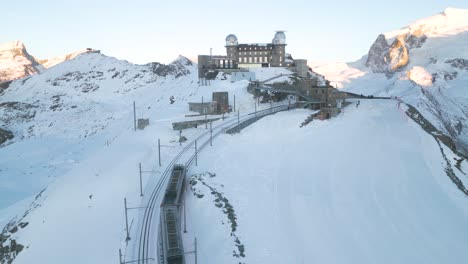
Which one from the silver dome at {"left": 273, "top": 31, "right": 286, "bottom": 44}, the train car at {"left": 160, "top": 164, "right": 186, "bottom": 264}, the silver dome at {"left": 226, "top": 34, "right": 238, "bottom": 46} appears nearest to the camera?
the train car at {"left": 160, "top": 164, "right": 186, "bottom": 264}

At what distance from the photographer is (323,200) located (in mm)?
38500

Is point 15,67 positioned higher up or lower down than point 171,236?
higher up

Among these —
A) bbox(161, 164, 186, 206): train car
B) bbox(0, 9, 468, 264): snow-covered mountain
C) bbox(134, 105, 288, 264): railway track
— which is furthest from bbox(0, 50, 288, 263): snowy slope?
bbox(161, 164, 186, 206): train car

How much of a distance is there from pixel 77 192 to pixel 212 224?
1776cm

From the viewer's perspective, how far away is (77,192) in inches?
1646

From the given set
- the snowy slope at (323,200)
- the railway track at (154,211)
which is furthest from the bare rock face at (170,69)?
the snowy slope at (323,200)

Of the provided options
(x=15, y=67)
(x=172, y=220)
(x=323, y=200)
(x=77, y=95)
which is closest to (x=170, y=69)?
(x=77, y=95)

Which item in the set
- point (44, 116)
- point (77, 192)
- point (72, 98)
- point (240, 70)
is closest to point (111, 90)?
point (72, 98)

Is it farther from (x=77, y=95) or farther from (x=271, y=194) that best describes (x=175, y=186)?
(x=77, y=95)

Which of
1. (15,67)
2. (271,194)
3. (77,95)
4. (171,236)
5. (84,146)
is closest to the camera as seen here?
(171,236)

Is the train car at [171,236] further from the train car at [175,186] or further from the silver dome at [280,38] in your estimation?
the silver dome at [280,38]

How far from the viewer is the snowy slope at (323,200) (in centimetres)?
3109

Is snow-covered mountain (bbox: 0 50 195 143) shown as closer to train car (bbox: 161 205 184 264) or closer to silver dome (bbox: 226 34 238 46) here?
silver dome (bbox: 226 34 238 46)

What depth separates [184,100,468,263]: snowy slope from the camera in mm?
31094
